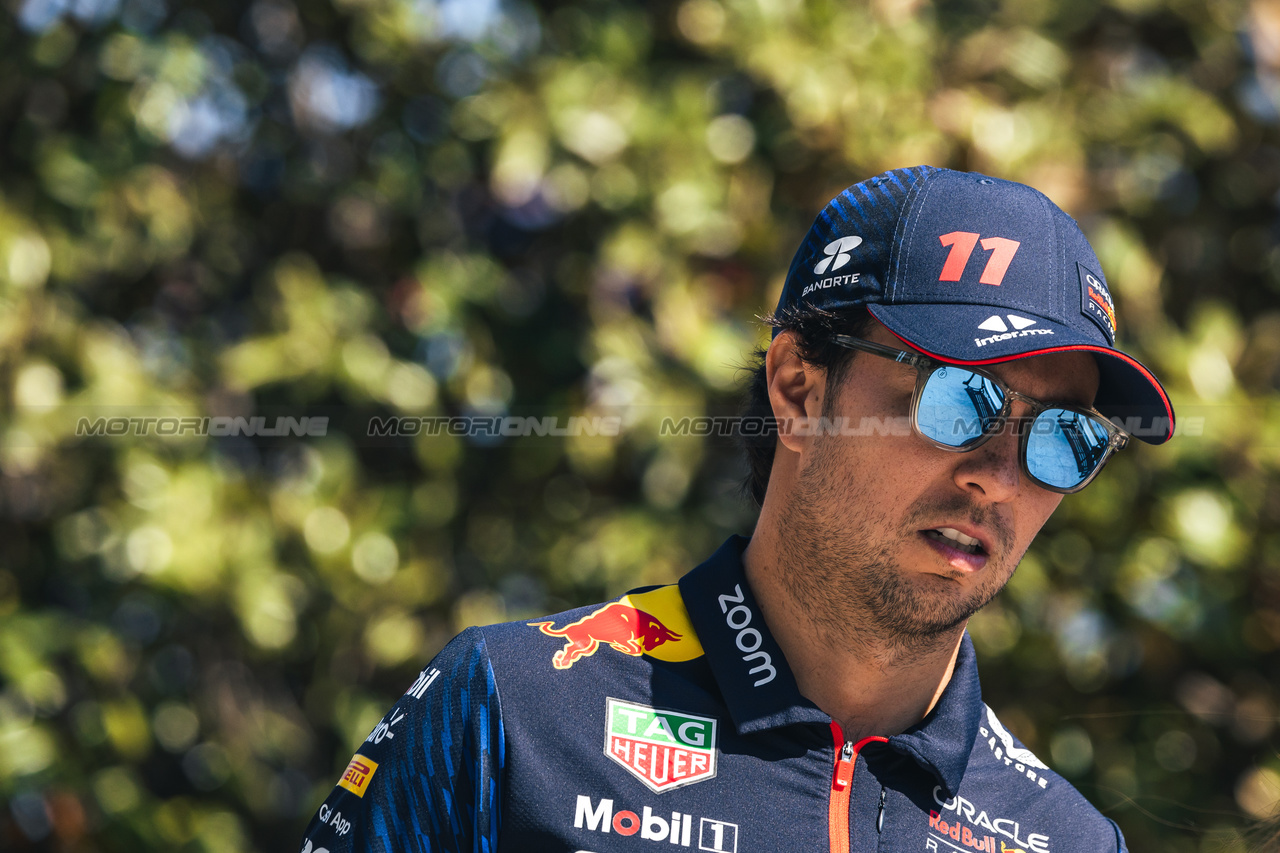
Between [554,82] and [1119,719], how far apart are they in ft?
7.86

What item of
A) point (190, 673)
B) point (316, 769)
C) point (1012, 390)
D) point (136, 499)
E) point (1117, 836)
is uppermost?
point (1012, 390)

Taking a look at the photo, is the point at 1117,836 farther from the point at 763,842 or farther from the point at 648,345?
the point at 648,345

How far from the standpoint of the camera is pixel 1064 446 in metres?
1.62

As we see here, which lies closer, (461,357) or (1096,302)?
(1096,302)

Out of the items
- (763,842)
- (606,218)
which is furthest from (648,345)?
(763,842)

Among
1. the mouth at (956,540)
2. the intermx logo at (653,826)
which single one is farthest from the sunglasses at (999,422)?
the intermx logo at (653,826)

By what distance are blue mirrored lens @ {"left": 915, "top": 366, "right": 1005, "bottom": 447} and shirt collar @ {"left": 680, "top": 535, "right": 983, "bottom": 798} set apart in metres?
0.37

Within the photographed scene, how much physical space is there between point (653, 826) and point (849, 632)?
0.39 m

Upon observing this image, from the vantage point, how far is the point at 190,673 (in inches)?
126

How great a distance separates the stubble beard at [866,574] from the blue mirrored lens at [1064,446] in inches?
4.1

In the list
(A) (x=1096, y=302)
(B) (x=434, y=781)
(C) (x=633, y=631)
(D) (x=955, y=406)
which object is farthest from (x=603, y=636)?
(A) (x=1096, y=302)

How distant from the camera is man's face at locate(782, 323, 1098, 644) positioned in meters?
1.58

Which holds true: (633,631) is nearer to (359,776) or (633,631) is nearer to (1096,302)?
(359,776)

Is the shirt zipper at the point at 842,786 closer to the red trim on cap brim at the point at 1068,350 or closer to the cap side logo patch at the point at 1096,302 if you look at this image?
the red trim on cap brim at the point at 1068,350
